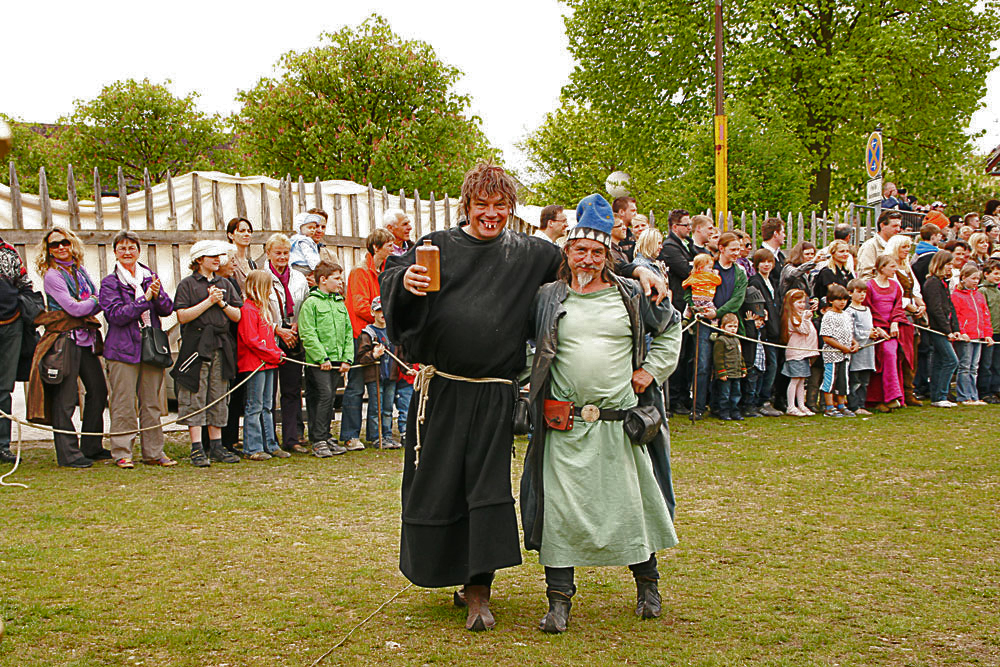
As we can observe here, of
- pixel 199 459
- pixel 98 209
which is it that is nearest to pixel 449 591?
pixel 199 459

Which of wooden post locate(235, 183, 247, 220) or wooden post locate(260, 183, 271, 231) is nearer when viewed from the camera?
wooden post locate(235, 183, 247, 220)

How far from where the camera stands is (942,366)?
11.8 metres

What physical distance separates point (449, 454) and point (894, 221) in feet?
33.1

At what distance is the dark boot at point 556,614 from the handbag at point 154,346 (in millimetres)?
5067

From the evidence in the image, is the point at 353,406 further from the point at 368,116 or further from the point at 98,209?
the point at 368,116

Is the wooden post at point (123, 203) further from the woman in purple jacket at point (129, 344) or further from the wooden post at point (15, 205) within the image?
the woman in purple jacket at point (129, 344)

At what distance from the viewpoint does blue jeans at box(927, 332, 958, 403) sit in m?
11.7

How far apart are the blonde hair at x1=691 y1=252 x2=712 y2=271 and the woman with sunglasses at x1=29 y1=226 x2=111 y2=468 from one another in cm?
576

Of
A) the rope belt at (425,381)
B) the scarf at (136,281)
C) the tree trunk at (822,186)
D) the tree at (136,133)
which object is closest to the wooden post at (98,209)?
the scarf at (136,281)

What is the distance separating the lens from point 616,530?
4.42m

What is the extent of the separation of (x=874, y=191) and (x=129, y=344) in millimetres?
10790

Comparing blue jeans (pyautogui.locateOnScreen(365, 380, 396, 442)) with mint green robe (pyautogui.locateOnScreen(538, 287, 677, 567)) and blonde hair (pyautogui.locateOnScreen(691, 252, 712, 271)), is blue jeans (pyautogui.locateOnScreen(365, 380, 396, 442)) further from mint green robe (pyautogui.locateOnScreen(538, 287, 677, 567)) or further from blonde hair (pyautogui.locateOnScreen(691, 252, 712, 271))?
mint green robe (pyautogui.locateOnScreen(538, 287, 677, 567))

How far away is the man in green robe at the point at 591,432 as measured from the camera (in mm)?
4426

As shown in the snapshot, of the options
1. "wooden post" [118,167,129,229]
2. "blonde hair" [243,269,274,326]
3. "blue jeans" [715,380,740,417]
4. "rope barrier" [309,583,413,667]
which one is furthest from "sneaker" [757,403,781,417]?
"wooden post" [118,167,129,229]
